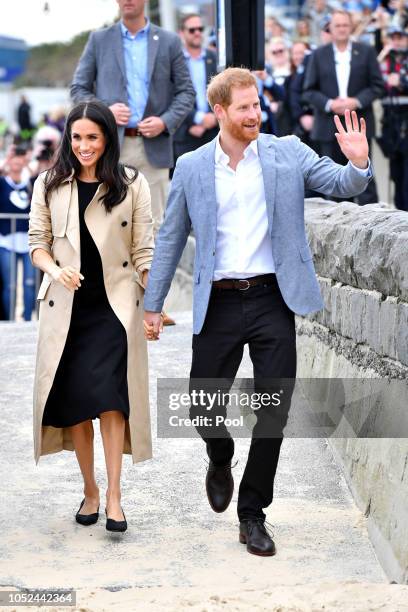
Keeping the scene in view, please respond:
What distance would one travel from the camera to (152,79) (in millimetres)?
8789

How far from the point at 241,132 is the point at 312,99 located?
643cm

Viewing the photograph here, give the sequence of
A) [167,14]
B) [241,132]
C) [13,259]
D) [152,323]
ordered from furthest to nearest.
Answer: [167,14], [13,259], [152,323], [241,132]

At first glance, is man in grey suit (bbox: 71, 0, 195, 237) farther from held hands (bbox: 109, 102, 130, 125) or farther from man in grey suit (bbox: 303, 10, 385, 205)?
man in grey suit (bbox: 303, 10, 385, 205)

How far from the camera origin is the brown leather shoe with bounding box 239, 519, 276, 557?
546 cm

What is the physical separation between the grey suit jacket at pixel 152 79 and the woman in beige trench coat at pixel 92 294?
2.97 meters

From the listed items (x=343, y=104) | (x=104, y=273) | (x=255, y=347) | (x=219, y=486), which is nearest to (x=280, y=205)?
(x=255, y=347)

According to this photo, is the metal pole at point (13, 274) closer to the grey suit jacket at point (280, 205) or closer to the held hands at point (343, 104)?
the held hands at point (343, 104)

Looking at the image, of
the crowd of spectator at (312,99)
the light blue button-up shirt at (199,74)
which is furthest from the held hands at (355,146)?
the light blue button-up shirt at (199,74)

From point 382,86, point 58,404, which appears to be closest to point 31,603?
point 58,404

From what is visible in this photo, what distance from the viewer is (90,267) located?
5.74m

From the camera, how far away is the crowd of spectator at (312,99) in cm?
1153

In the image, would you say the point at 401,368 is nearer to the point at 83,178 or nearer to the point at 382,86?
the point at 83,178

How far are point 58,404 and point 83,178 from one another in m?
1.01

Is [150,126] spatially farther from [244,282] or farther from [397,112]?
[397,112]
